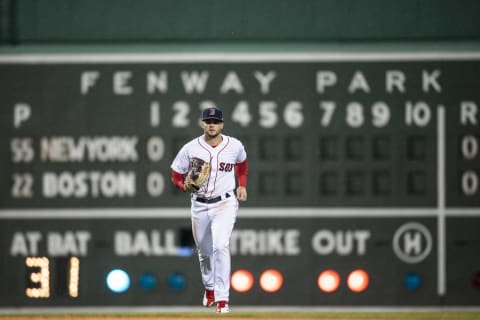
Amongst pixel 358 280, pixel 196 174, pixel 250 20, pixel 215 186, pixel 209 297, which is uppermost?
pixel 250 20

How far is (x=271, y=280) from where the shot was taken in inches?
509

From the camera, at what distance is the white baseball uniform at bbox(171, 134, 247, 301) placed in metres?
10.7

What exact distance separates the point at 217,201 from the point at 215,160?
1.06ft

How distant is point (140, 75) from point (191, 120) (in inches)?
23.7

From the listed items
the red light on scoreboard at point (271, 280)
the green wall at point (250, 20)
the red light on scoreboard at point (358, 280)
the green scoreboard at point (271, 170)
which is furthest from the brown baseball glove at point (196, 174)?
the red light on scoreboard at point (358, 280)

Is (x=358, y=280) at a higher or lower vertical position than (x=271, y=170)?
lower

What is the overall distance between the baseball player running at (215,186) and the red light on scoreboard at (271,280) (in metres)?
1.84

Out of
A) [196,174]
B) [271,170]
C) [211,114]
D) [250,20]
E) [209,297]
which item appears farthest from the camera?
[250,20]

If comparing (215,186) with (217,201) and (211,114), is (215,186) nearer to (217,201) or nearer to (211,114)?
(217,201)

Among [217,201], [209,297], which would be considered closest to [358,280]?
[209,297]

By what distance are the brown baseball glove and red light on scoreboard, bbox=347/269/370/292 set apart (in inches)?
101

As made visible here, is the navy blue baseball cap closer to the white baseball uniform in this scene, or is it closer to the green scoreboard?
the white baseball uniform

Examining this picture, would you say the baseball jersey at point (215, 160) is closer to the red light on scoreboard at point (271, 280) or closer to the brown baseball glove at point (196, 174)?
the brown baseball glove at point (196, 174)

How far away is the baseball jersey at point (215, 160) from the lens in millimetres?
10852
